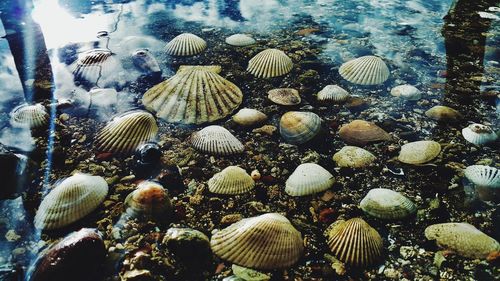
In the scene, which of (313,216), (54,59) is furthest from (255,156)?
(54,59)

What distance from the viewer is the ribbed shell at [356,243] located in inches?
67.1

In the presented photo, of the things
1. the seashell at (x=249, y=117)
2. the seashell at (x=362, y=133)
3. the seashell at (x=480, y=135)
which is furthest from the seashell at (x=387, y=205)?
the seashell at (x=249, y=117)

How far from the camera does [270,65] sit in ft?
11.3

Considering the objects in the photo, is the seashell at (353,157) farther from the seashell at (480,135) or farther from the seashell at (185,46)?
the seashell at (185,46)

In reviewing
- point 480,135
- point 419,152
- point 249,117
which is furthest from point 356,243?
point 480,135

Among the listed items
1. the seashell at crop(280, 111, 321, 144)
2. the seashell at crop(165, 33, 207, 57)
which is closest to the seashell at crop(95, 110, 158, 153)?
the seashell at crop(280, 111, 321, 144)

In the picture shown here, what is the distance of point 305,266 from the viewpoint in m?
1.73

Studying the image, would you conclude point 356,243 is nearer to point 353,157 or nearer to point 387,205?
point 387,205

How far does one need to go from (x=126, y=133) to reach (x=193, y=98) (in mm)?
674

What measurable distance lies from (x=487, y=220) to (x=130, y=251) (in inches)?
77.3

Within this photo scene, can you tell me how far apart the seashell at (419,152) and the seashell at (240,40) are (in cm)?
233

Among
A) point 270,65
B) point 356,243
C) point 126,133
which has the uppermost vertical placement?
point 270,65

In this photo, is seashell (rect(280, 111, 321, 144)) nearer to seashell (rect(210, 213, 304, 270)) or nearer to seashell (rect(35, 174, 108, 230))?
seashell (rect(210, 213, 304, 270))

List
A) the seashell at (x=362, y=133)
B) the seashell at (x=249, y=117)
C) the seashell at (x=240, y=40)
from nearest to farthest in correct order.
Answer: the seashell at (x=362, y=133), the seashell at (x=249, y=117), the seashell at (x=240, y=40)
